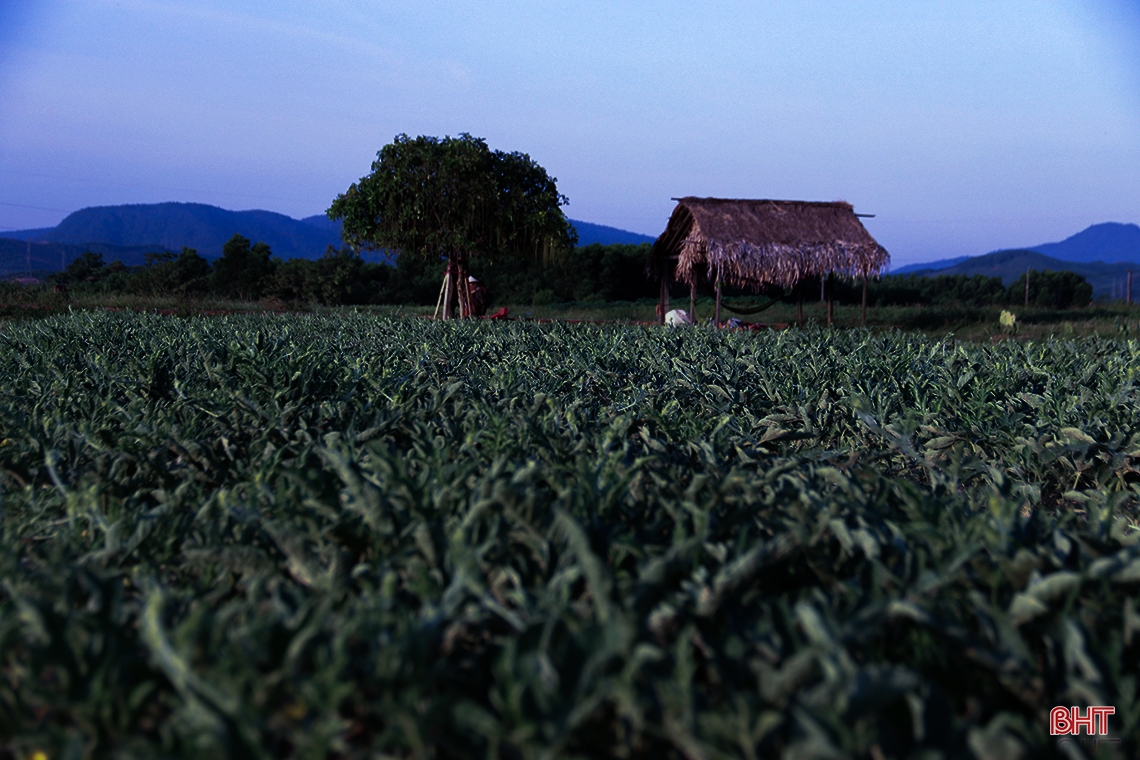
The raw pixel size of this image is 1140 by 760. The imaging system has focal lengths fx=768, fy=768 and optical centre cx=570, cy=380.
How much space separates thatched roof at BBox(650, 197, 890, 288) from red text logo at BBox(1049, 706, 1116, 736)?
18.3m

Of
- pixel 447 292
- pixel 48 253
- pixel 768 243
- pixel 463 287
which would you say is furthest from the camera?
pixel 48 253

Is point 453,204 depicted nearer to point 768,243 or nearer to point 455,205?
point 455,205

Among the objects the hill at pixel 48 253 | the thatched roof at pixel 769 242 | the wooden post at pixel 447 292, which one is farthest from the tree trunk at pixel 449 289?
the hill at pixel 48 253

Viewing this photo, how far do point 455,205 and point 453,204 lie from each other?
65 millimetres

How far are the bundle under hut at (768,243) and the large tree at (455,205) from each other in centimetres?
389

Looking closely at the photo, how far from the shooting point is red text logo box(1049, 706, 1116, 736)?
3.31 ft

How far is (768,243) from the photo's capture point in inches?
776

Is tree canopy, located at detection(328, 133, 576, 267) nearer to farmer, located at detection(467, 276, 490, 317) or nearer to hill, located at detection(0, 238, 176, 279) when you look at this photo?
farmer, located at detection(467, 276, 490, 317)

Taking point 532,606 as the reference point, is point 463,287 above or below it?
above

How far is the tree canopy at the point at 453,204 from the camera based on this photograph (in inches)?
810

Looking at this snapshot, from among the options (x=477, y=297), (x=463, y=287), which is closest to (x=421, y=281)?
(x=477, y=297)

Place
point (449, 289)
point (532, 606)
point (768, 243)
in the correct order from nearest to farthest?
1. point (532, 606)
2. point (768, 243)
3. point (449, 289)

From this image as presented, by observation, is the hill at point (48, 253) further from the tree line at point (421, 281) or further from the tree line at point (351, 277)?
the tree line at point (421, 281)

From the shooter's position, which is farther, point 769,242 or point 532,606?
point 769,242
